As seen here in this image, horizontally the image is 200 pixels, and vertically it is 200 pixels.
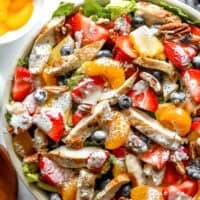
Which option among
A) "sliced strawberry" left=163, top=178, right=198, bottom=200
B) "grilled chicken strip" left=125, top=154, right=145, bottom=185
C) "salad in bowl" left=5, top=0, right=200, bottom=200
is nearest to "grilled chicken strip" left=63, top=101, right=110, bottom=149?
"salad in bowl" left=5, top=0, right=200, bottom=200

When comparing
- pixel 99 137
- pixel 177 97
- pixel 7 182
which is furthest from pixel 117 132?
pixel 7 182

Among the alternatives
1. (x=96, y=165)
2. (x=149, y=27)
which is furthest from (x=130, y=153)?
(x=149, y=27)

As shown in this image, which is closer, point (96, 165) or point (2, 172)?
point (96, 165)

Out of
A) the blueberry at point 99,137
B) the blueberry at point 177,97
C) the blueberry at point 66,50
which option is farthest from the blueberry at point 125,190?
the blueberry at point 66,50

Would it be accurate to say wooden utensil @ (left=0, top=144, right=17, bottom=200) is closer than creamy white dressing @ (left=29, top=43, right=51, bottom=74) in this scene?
No

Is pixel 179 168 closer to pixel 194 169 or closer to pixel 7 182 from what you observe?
pixel 194 169

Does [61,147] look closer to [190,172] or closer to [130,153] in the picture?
→ [130,153]

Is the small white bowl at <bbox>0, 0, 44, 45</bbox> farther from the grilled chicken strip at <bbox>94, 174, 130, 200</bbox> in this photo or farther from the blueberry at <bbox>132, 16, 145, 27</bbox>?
the grilled chicken strip at <bbox>94, 174, 130, 200</bbox>
